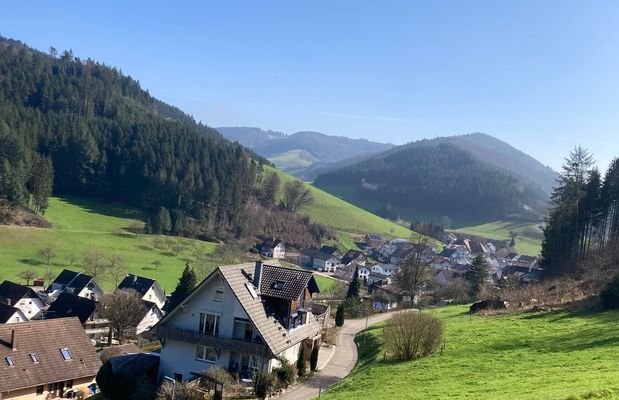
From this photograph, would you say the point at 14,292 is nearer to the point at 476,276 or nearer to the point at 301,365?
the point at 301,365

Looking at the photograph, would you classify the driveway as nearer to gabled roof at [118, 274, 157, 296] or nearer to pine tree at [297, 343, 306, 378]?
pine tree at [297, 343, 306, 378]

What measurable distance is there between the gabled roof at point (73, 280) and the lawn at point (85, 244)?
18.4ft

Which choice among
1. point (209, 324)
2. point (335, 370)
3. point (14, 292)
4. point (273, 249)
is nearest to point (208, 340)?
point (209, 324)

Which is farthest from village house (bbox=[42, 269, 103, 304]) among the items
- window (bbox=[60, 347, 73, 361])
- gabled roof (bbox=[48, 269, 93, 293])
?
window (bbox=[60, 347, 73, 361])

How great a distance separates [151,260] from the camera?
94.8 m

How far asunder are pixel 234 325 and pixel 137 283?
49374 millimetres

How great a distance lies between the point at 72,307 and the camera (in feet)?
208

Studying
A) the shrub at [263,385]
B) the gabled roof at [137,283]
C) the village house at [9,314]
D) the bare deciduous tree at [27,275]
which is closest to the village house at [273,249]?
the gabled roof at [137,283]

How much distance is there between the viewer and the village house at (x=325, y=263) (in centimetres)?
12862

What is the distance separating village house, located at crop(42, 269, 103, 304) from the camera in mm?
72562

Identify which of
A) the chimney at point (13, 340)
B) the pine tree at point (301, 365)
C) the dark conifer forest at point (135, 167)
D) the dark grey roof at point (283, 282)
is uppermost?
the dark conifer forest at point (135, 167)

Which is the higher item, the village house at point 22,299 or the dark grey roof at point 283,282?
the dark grey roof at point 283,282

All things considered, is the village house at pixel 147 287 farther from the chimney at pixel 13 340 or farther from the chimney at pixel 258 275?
the chimney at pixel 258 275

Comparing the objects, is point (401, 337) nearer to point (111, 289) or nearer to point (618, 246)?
point (618, 246)
